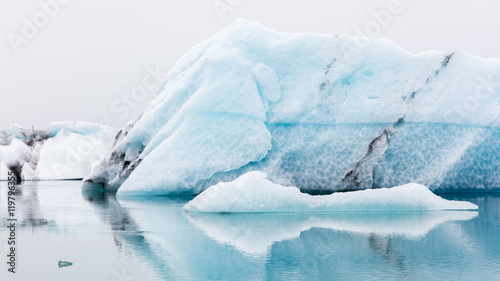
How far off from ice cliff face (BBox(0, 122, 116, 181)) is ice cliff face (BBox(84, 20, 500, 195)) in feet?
52.6

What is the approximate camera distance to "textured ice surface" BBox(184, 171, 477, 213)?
665 centimetres

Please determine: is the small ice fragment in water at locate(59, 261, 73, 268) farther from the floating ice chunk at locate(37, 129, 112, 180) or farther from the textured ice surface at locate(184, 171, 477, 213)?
the floating ice chunk at locate(37, 129, 112, 180)

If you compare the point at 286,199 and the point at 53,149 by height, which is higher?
the point at 53,149

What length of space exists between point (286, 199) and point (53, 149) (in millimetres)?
21739

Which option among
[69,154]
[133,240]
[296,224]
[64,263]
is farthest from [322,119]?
[69,154]

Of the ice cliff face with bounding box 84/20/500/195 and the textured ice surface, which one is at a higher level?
the ice cliff face with bounding box 84/20/500/195

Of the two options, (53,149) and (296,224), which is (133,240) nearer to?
(296,224)

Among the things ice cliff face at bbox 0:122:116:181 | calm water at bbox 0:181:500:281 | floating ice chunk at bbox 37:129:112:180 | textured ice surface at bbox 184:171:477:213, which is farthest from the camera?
floating ice chunk at bbox 37:129:112:180

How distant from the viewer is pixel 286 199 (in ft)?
22.1

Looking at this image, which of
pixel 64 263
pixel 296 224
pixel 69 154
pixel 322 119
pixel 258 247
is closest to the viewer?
pixel 64 263

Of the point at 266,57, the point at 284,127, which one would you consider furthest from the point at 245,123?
the point at 266,57

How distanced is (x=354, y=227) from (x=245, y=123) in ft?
17.2

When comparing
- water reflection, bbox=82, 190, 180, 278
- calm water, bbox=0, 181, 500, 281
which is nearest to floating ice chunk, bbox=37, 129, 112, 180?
water reflection, bbox=82, 190, 180, 278

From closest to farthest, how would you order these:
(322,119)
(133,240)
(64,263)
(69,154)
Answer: (64,263), (133,240), (322,119), (69,154)
